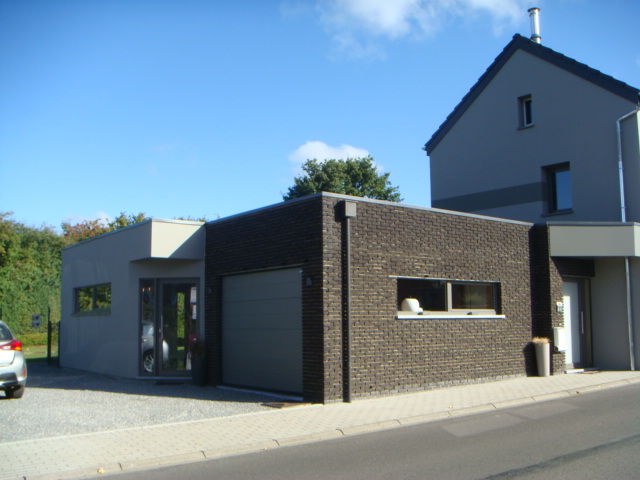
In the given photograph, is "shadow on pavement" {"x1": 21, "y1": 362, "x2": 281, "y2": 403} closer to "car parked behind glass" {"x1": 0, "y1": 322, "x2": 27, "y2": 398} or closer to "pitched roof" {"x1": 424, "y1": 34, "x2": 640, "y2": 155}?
Result: "car parked behind glass" {"x1": 0, "y1": 322, "x2": 27, "y2": 398}

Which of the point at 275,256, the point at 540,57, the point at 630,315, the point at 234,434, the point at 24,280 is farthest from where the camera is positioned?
the point at 24,280

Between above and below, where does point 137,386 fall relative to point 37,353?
above

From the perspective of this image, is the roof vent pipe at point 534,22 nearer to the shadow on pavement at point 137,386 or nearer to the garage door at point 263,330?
the garage door at point 263,330

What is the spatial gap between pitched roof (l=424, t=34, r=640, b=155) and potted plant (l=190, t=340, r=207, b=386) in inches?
504

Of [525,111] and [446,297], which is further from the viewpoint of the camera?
[525,111]

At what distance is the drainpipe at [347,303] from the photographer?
1187 centimetres

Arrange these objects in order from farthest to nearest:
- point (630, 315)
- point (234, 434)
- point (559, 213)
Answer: point (559, 213) < point (630, 315) < point (234, 434)

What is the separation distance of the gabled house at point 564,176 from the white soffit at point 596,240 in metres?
0.03

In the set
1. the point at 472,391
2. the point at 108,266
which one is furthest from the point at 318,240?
the point at 108,266

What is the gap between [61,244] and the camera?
45625 millimetres

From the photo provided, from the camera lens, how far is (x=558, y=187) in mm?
20438

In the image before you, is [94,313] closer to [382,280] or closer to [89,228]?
[382,280]

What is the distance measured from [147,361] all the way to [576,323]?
36.5 ft

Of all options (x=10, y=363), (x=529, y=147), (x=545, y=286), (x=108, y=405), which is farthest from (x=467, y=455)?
(x=529, y=147)
